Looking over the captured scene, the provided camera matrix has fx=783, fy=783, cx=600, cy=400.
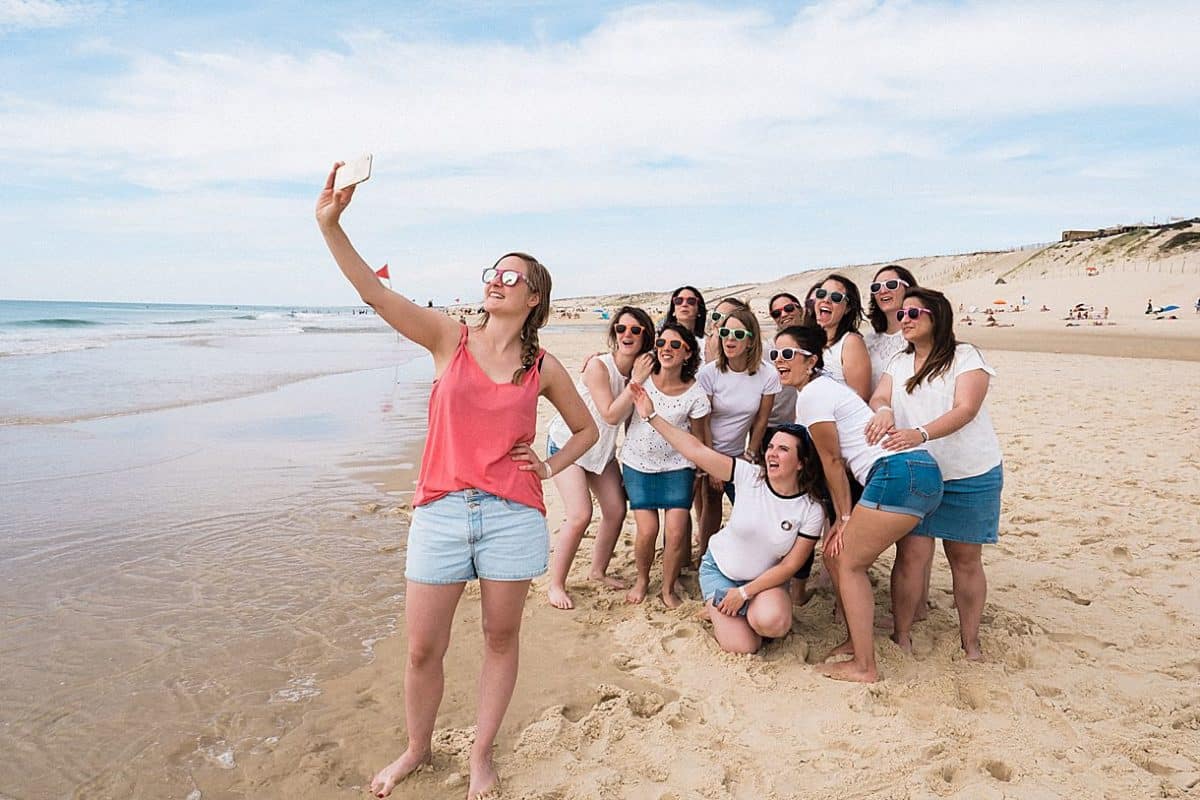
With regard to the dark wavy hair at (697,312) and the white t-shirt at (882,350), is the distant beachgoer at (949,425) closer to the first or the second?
the white t-shirt at (882,350)

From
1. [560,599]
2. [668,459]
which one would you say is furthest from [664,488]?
[560,599]

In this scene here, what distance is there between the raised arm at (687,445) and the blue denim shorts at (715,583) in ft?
1.67

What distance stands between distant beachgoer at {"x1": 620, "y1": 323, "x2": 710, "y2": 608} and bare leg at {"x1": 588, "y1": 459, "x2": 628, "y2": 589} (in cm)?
25

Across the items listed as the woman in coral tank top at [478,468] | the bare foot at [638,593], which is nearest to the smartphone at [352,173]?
the woman in coral tank top at [478,468]

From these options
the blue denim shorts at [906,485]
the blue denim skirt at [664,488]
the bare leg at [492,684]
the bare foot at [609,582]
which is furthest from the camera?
the bare foot at [609,582]

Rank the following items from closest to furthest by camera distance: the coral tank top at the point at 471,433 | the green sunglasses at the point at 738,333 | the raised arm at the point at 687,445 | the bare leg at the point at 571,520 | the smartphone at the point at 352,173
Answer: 1. the smartphone at the point at 352,173
2. the coral tank top at the point at 471,433
3. the raised arm at the point at 687,445
4. the green sunglasses at the point at 738,333
5. the bare leg at the point at 571,520

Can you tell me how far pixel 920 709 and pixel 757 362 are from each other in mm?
2175

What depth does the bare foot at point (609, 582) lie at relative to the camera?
526 cm

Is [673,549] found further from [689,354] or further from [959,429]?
[959,429]

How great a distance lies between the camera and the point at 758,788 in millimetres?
3117

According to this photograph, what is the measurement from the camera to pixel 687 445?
4488 millimetres

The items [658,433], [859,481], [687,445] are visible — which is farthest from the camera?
[658,433]

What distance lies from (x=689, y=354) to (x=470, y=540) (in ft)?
7.76

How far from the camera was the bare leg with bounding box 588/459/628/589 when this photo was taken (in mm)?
5262
